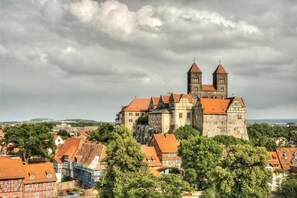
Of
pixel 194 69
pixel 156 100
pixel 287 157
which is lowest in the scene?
pixel 287 157

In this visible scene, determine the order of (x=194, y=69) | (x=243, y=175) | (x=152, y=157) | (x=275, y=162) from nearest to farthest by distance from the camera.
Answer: (x=243, y=175) → (x=275, y=162) → (x=152, y=157) → (x=194, y=69)

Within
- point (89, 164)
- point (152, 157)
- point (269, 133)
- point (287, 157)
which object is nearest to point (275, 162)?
point (287, 157)

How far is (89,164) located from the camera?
6681 cm

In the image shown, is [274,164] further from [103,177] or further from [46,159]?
[46,159]

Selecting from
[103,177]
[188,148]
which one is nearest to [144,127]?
[188,148]

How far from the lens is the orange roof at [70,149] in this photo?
7516 centimetres

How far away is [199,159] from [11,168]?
992 inches

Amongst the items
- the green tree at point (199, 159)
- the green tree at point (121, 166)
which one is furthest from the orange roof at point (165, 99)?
the green tree at point (121, 166)

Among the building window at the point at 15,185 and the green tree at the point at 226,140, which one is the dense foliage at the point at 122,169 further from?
the green tree at the point at 226,140

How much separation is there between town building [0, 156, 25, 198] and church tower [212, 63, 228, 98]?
66.6m

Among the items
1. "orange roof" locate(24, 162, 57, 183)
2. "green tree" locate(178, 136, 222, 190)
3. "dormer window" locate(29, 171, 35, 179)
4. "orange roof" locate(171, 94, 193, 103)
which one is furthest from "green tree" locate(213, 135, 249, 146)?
"dormer window" locate(29, 171, 35, 179)

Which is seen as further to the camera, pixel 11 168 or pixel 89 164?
pixel 89 164

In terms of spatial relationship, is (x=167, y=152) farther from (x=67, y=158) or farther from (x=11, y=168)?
(x=11, y=168)

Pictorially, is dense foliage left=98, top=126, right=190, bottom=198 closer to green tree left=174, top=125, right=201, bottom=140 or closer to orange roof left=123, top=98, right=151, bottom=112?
green tree left=174, top=125, right=201, bottom=140
